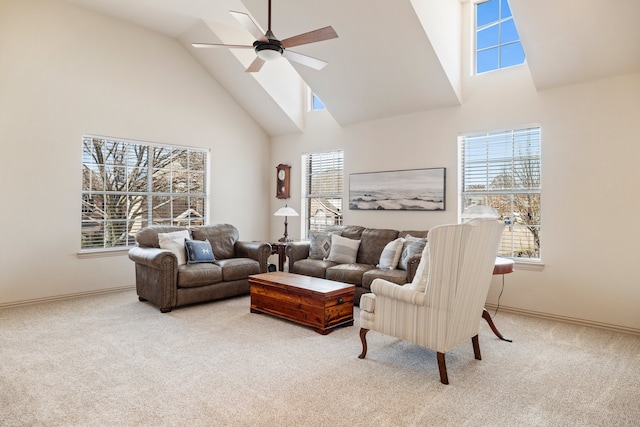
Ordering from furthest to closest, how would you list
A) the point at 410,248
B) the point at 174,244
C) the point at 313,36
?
the point at 174,244
the point at 410,248
the point at 313,36

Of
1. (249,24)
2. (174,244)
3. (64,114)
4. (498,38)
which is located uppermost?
(498,38)

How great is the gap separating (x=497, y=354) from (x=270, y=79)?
203 inches

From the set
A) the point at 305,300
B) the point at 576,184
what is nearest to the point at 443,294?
the point at 305,300

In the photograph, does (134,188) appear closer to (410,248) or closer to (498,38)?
(410,248)

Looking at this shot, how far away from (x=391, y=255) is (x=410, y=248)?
0.32 metres

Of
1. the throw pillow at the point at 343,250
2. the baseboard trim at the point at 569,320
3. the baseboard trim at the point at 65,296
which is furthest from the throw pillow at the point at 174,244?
the baseboard trim at the point at 569,320

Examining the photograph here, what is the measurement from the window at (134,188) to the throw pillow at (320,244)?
2110mm

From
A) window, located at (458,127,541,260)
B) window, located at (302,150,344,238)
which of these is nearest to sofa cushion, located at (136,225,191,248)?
window, located at (302,150,344,238)

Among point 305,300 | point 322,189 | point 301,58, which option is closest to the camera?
point 301,58

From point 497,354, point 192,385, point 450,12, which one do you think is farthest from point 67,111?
point 497,354

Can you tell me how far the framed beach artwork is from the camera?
5230 millimetres

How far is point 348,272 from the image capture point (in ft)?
15.9

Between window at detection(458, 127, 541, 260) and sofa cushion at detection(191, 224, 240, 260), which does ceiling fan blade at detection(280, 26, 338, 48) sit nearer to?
window at detection(458, 127, 541, 260)

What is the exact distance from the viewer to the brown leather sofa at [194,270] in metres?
4.52
